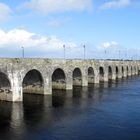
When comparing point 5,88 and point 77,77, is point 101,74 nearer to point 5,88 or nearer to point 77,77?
point 77,77

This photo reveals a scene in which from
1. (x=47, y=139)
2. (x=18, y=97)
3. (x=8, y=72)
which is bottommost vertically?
(x=47, y=139)

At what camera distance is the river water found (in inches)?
1446

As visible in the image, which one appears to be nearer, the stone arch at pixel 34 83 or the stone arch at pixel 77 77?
the stone arch at pixel 34 83

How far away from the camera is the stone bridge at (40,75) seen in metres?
54.8

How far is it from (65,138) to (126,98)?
31.9 m

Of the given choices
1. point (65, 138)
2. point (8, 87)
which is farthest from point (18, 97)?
point (65, 138)

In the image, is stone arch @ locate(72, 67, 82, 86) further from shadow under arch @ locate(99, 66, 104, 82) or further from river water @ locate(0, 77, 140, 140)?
river water @ locate(0, 77, 140, 140)

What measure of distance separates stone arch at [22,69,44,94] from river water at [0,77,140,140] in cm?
234

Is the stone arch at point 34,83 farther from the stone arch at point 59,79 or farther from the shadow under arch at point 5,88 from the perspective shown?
the stone arch at point 59,79

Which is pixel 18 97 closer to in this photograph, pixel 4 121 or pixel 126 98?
pixel 4 121

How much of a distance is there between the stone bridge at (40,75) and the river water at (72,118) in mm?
2350

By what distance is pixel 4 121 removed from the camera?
43281mm

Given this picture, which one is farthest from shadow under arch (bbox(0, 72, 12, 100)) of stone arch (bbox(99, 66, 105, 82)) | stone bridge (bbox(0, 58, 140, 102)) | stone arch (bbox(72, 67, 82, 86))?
stone arch (bbox(99, 66, 105, 82))

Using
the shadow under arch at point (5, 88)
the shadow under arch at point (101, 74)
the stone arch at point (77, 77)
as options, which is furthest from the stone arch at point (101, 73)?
the shadow under arch at point (5, 88)
